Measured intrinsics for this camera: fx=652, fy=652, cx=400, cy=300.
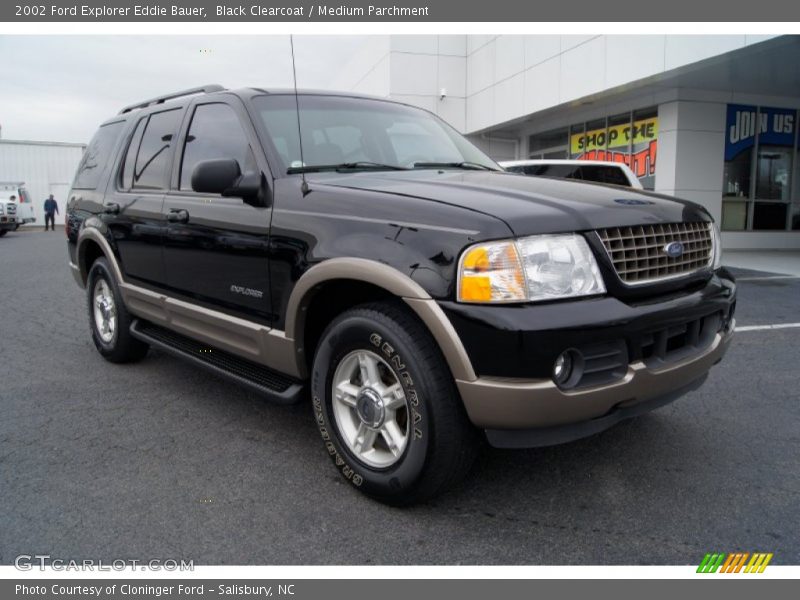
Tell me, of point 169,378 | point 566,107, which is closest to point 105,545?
point 169,378

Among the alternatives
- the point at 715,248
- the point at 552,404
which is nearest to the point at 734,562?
the point at 552,404

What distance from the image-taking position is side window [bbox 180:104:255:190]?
11.7 ft

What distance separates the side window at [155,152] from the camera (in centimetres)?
427

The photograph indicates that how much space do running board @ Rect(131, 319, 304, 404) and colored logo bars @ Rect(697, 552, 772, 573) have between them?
1858 millimetres

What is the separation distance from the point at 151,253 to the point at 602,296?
9.84 feet

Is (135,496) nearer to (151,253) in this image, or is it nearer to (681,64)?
(151,253)

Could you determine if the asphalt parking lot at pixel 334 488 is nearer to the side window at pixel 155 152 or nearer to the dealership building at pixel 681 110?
the side window at pixel 155 152

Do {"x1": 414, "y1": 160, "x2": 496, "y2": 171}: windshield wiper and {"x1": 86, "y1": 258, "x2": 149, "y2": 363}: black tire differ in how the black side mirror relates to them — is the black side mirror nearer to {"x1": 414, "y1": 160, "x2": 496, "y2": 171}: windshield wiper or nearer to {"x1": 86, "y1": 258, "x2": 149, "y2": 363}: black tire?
{"x1": 414, "y1": 160, "x2": 496, "y2": 171}: windshield wiper

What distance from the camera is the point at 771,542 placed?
2498 mm

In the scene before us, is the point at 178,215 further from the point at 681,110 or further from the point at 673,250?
the point at 681,110

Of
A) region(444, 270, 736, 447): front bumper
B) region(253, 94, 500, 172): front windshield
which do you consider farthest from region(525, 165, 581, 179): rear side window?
region(444, 270, 736, 447): front bumper

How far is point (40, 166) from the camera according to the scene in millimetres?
37812

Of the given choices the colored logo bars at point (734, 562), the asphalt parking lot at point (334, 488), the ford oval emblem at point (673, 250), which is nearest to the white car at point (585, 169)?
the asphalt parking lot at point (334, 488)

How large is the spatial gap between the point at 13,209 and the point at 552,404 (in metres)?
29.4
